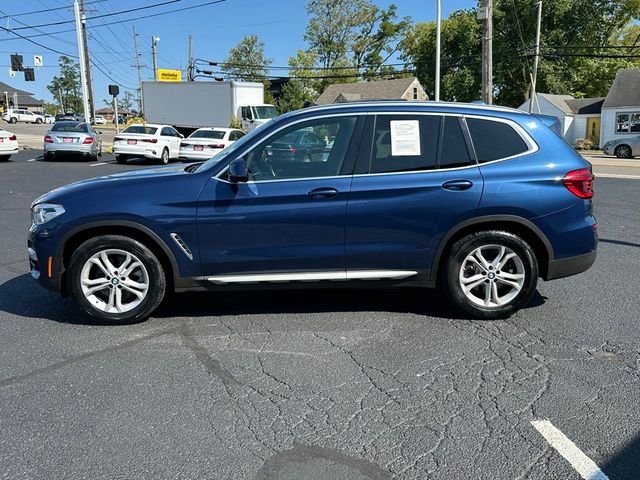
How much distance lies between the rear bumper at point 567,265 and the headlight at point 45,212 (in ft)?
13.3

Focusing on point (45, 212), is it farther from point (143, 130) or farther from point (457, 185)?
point (143, 130)

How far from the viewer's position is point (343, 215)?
14.7 feet

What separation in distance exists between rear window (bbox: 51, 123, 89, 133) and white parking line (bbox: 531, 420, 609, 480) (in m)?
22.7

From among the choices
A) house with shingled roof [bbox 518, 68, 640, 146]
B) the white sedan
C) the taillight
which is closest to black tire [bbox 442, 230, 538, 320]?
the taillight

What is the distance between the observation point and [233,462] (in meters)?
2.82

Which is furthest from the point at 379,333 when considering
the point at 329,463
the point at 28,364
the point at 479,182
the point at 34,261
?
the point at 34,261

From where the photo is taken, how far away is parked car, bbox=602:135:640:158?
1154 inches

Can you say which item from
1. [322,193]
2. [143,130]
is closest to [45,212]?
[322,193]

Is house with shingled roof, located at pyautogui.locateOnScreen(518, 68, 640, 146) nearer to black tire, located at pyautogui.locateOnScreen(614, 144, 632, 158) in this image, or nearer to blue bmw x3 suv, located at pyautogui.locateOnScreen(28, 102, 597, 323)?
black tire, located at pyautogui.locateOnScreen(614, 144, 632, 158)

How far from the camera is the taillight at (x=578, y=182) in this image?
4.56 meters

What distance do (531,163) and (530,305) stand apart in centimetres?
138

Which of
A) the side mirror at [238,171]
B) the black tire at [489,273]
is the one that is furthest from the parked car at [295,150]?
the black tire at [489,273]

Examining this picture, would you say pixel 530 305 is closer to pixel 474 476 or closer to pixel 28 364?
pixel 474 476

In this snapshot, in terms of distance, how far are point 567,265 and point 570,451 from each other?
6.99 ft
